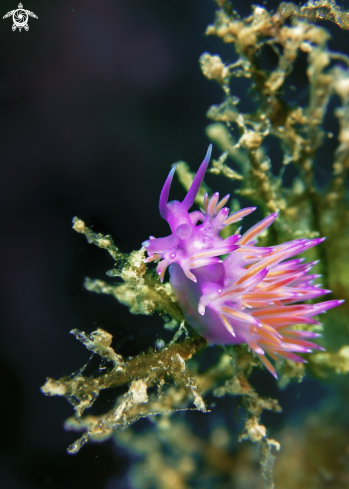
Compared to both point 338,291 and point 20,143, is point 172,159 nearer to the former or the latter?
point 20,143

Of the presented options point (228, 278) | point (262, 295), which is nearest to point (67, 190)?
point (228, 278)

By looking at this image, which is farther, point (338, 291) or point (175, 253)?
point (338, 291)

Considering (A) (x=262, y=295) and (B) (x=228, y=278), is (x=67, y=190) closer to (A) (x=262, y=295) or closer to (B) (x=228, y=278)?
(B) (x=228, y=278)

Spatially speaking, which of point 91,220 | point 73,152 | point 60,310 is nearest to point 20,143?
point 73,152

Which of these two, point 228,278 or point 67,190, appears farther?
point 67,190

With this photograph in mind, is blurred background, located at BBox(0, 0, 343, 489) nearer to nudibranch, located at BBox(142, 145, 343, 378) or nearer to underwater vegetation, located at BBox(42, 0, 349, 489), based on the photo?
underwater vegetation, located at BBox(42, 0, 349, 489)

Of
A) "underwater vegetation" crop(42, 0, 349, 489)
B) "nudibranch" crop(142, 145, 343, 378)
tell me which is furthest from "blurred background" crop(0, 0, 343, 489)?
"nudibranch" crop(142, 145, 343, 378)
